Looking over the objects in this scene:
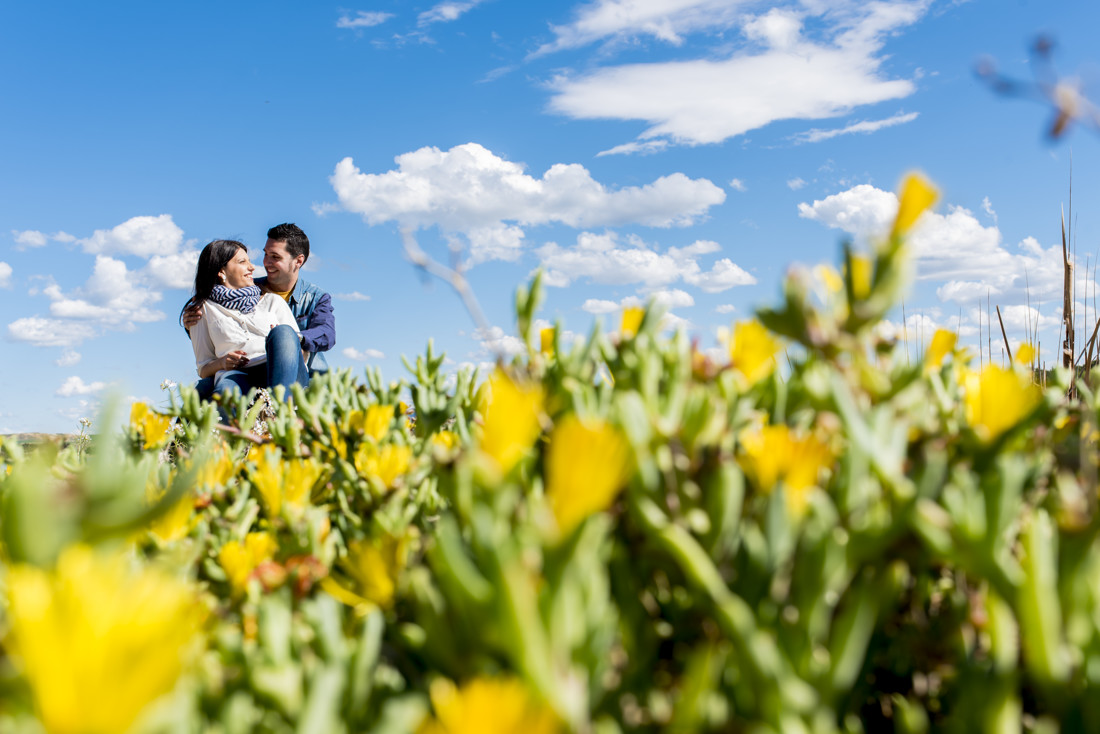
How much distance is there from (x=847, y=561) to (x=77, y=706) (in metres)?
Result: 0.57

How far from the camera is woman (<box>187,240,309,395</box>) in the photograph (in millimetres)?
6855

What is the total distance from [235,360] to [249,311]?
67 centimetres

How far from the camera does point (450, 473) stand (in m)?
0.76

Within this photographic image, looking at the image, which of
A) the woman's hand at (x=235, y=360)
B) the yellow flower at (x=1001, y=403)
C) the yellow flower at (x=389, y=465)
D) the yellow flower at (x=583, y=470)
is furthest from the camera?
the woman's hand at (x=235, y=360)

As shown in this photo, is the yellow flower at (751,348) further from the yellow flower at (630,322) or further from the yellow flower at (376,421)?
the yellow flower at (376,421)

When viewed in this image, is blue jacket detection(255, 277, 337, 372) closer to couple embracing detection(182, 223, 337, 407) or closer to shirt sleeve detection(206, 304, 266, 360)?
couple embracing detection(182, 223, 337, 407)

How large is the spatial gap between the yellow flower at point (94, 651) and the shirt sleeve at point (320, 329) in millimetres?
7143

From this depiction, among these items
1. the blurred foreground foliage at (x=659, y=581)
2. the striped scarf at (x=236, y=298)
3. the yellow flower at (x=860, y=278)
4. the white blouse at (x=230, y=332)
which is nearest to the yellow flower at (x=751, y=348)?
the blurred foreground foliage at (x=659, y=581)

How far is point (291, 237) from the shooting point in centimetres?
798

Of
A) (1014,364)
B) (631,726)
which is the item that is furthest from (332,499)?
(1014,364)

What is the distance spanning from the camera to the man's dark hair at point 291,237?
7867 mm

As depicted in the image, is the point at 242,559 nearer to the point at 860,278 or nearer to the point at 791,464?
the point at 791,464

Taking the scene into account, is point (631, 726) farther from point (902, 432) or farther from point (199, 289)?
point (199, 289)

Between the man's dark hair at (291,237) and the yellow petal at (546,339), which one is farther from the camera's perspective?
the man's dark hair at (291,237)
